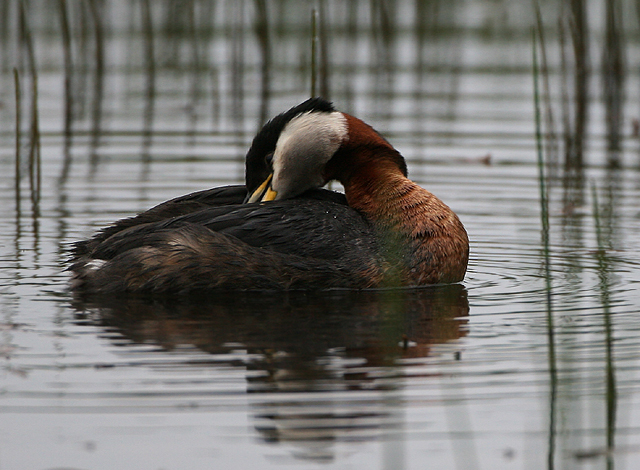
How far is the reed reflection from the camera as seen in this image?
13.7ft

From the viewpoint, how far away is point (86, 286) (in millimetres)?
6242

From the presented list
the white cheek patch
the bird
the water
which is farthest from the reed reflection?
the white cheek patch

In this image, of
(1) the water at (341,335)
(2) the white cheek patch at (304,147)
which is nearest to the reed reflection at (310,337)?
(1) the water at (341,335)

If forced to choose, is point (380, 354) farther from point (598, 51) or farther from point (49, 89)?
point (598, 51)

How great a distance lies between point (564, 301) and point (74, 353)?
8.87 feet

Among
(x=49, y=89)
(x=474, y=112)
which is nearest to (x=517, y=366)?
(x=474, y=112)

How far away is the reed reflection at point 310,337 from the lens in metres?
4.17

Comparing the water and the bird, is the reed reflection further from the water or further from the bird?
the bird

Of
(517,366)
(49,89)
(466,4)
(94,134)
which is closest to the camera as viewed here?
(517,366)

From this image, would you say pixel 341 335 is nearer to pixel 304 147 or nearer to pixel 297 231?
pixel 297 231

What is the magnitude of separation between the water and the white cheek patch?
87cm

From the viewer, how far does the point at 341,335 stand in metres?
5.37

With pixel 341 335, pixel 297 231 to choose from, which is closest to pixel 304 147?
pixel 297 231

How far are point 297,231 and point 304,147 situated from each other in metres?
0.63
